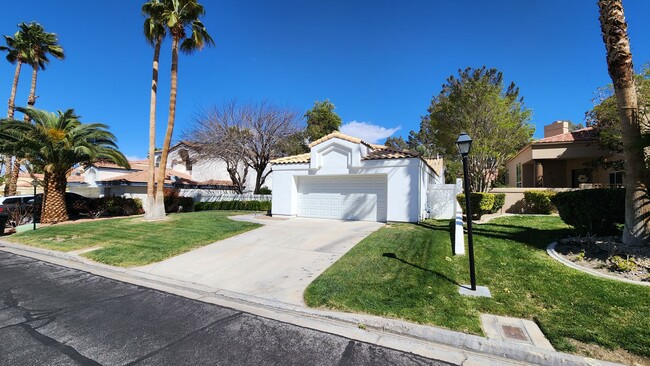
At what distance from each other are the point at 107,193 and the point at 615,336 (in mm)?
31690

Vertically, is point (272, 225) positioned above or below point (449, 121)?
below

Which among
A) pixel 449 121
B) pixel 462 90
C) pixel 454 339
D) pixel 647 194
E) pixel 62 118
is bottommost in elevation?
pixel 454 339

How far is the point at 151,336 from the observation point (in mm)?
3971

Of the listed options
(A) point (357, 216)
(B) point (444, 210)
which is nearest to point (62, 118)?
(A) point (357, 216)

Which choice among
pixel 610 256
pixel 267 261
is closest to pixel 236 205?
pixel 267 261

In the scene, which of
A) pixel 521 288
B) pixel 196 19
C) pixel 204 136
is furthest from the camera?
pixel 204 136

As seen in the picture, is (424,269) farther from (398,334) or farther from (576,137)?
(576,137)

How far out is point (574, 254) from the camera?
22.7ft

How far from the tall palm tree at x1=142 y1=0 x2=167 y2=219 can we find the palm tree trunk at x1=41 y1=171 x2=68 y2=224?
524 centimetres

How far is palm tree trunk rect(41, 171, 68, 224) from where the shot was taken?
51.9ft

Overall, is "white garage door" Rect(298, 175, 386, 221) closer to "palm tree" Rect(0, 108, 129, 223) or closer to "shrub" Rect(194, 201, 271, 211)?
"shrub" Rect(194, 201, 271, 211)

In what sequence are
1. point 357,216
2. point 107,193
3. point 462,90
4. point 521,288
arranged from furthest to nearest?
1. point 107,193
2. point 462,90
3. point 357,216
4. point 521,288

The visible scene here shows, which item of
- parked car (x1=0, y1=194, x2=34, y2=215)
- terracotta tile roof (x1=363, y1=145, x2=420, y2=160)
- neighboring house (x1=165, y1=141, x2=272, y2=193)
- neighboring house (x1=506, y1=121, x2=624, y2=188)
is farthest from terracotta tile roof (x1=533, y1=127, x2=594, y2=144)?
parked car (x1=0, y1=194, x2=34, y2=215)

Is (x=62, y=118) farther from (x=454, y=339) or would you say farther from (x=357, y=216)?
(x=454, y=339)
